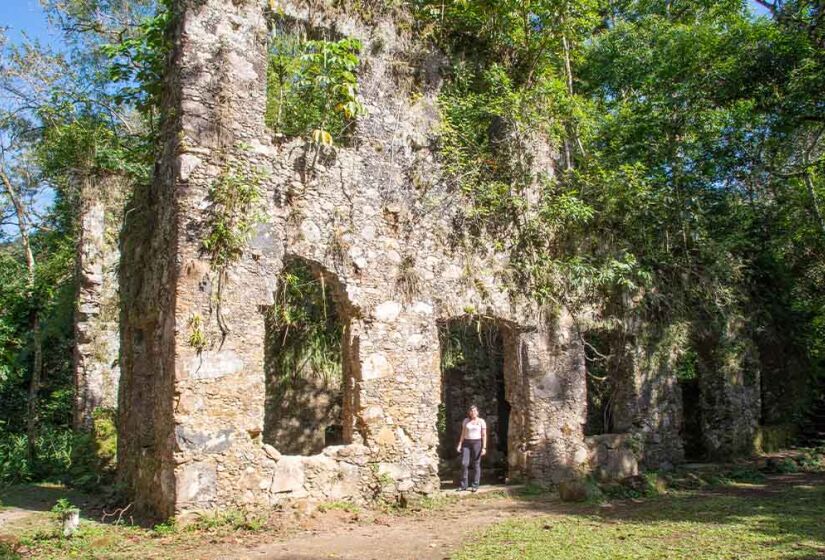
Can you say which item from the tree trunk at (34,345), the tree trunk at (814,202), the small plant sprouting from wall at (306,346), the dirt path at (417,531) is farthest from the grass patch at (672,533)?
the tree trunk at (34,345)

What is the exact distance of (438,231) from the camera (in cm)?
1055

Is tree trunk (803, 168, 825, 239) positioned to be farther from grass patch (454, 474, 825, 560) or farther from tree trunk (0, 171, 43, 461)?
tree trunk (0, 171, 43, 461)

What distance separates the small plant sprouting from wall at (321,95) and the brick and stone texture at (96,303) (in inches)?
226

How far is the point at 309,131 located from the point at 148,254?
8.73 ft

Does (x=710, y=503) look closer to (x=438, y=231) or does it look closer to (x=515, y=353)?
(x=515, y=353)

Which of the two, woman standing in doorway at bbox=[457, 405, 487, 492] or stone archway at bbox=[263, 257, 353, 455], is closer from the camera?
woman standing in doorway at bbox=[457, 405, 487, 492]

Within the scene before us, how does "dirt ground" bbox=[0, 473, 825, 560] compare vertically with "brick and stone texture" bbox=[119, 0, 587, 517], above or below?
below

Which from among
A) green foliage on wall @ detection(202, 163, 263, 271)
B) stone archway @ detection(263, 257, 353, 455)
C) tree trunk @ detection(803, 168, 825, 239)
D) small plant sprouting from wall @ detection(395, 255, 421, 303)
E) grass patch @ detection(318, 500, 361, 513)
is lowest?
grass patch @ detection(318, 500, 361, 513)

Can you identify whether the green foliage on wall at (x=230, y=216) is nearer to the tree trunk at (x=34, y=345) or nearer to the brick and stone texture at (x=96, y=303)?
the brick and stone texture at (x=96, y=303)

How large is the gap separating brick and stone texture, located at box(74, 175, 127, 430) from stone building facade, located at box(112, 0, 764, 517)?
4.71 meters

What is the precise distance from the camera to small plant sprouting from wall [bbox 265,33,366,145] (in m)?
9.27

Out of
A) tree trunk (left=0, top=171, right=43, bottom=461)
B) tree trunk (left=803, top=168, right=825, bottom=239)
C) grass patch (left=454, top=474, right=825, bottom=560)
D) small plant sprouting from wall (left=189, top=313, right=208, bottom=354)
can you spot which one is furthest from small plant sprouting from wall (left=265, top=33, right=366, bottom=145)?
tree trunk (left=803, top=168, right=825, bottom=239)

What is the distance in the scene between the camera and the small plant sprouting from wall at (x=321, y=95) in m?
9.27

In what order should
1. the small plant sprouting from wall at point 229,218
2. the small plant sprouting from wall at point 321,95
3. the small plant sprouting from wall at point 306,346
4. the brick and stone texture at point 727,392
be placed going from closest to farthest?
the small plant sprouting from wall at point 229,218 < the small plant sprouting from wall at point 321,95 < the small plant sprouting from wall at point 306,346 < the brick and stone texture at point 727,392
